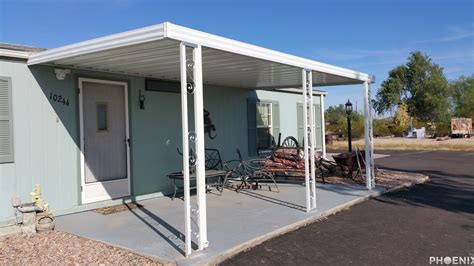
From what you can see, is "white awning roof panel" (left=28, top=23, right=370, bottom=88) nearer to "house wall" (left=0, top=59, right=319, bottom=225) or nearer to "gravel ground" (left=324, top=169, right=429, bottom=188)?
"house wall" (left=0, top=59, right=319, bottom=225)

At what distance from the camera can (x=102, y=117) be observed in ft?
22.5

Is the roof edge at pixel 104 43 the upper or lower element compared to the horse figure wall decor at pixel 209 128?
upper

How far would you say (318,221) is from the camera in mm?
5883

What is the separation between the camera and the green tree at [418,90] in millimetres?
42625

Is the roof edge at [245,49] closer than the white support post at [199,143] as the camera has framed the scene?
Yes


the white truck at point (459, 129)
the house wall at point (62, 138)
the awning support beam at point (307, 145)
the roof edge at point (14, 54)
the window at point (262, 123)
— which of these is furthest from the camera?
the white truck at point (459, 129)

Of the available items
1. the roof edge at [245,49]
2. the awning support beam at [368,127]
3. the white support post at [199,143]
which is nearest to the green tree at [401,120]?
the awning support beam at [368,127]

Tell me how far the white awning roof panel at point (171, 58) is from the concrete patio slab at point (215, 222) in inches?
86.4

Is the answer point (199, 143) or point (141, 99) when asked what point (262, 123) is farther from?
point (199, 143)

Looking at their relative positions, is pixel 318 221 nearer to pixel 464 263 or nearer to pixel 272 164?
pixel 464 263

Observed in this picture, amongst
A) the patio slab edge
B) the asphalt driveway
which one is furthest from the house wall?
the asphalt driveway

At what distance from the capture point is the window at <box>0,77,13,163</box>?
18.0 ft

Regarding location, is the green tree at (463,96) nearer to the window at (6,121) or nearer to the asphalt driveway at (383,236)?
the asphalt driveway at (383,236)

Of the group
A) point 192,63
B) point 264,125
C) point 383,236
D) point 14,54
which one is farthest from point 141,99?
point 383,236
